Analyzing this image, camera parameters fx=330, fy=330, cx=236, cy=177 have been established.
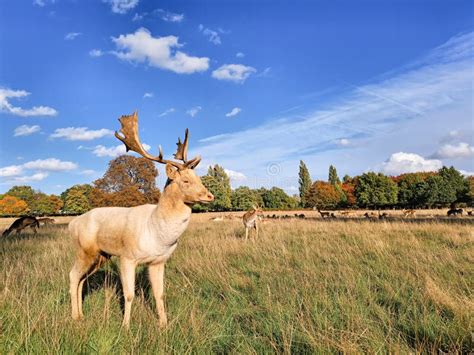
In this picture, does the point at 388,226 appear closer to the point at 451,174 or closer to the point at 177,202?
the point at 177,202

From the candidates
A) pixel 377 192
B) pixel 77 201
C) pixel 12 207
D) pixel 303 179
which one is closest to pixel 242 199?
pixel 303 179

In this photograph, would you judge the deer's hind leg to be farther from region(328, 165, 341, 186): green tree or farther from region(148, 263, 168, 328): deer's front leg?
region(328, 165, 341, 186): green tree

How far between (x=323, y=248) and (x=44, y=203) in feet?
316

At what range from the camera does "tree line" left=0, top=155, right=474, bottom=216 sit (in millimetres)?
43469

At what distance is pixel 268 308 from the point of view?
4.16 m

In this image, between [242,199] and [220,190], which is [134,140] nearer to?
[220,190]

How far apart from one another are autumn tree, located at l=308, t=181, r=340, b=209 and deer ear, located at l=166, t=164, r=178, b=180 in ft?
254

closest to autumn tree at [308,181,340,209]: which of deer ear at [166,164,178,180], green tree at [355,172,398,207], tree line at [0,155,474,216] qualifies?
tree line at [0,155,474,216]

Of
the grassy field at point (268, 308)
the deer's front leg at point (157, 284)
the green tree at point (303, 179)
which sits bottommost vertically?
the grassy field at point (268, 308)

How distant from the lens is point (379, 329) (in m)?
3.48

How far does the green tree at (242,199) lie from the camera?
7769 cm

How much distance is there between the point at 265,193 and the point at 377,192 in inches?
1106

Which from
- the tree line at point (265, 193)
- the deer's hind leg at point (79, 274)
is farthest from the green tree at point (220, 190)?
the deer's hind leg at point (79, 274)

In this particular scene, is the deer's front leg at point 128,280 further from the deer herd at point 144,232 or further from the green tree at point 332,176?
the green tree at point 332,176
